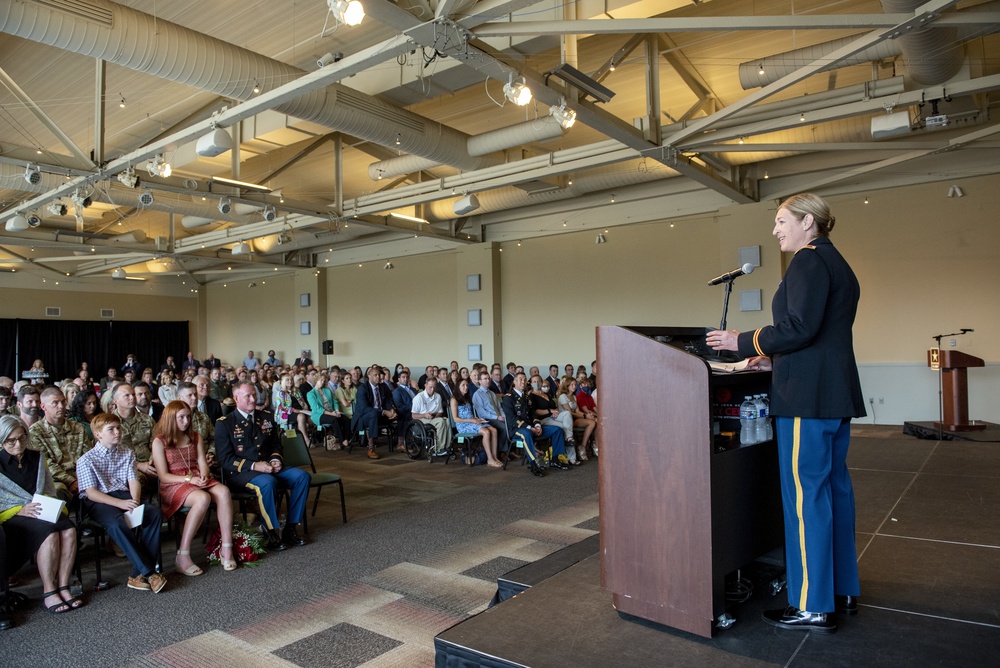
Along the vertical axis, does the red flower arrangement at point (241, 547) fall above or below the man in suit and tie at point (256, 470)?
below

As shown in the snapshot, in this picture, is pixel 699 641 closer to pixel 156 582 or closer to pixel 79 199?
pixel 156 582

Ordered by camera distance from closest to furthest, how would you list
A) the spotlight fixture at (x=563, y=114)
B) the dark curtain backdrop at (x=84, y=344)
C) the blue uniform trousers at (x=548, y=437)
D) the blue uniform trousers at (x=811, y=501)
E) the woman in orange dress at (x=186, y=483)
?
the blue uniform trousers at (x=811, y=501) → the woman in orange dress at (x=186, y=483) → the spotlight fixture at (x=563, y=114) → the blue uniform trousers at (x=548, y=437) → the dark curtain backdrop at (x=84, y=344)

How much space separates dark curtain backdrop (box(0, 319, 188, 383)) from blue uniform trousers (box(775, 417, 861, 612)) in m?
19.4

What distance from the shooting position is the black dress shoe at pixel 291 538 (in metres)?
4.41

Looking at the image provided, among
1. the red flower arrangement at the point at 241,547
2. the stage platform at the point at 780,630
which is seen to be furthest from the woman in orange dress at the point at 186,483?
the stage platform at the point at 780,630

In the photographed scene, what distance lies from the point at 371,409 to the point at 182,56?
487cm

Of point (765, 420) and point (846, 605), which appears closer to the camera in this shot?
point (846, 605)

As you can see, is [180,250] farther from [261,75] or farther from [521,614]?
[521,614]

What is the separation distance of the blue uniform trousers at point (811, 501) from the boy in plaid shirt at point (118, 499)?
3294mm

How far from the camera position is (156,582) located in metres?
3.59

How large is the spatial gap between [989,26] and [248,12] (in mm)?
5870

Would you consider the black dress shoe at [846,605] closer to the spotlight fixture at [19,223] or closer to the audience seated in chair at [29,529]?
the audience seated in chair at [29,529]

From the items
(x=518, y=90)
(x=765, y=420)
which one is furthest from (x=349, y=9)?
(x=765, y=420)

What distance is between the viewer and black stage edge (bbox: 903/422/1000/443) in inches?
277
